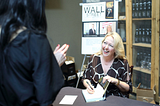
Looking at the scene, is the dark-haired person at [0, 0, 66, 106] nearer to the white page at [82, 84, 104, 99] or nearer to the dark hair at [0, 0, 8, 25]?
the dark hair at [0, 0, 8, 25]

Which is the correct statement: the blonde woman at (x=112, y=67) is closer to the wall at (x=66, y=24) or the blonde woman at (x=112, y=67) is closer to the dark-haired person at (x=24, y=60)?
the dark-haired person at (x=24, y=60)

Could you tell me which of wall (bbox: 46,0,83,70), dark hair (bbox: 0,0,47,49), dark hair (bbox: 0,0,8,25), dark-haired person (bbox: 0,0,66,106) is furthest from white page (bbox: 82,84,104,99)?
wall (bbox: 46,0,83,70)

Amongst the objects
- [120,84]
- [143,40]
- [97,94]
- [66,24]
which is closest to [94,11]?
[143,40]

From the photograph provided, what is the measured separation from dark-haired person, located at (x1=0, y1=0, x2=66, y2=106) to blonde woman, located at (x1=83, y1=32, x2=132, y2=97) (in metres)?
1.20

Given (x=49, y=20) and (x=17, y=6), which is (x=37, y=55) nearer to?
(x=17, y=6)

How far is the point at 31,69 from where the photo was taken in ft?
2.39

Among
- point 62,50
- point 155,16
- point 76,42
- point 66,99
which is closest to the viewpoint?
point 62,50

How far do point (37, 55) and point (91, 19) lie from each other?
7.52ft

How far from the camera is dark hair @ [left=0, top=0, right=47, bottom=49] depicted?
700 millimetres

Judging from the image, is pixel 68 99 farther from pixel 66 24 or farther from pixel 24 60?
pixel 66 24

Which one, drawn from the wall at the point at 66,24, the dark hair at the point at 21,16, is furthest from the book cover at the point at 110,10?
the dark hair at the point at 21,16

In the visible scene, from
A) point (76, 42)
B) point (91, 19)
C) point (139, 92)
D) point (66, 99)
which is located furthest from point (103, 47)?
point (76, 42)

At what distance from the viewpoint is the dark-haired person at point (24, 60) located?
2.29ft

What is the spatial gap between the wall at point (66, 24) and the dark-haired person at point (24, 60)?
3.22m
